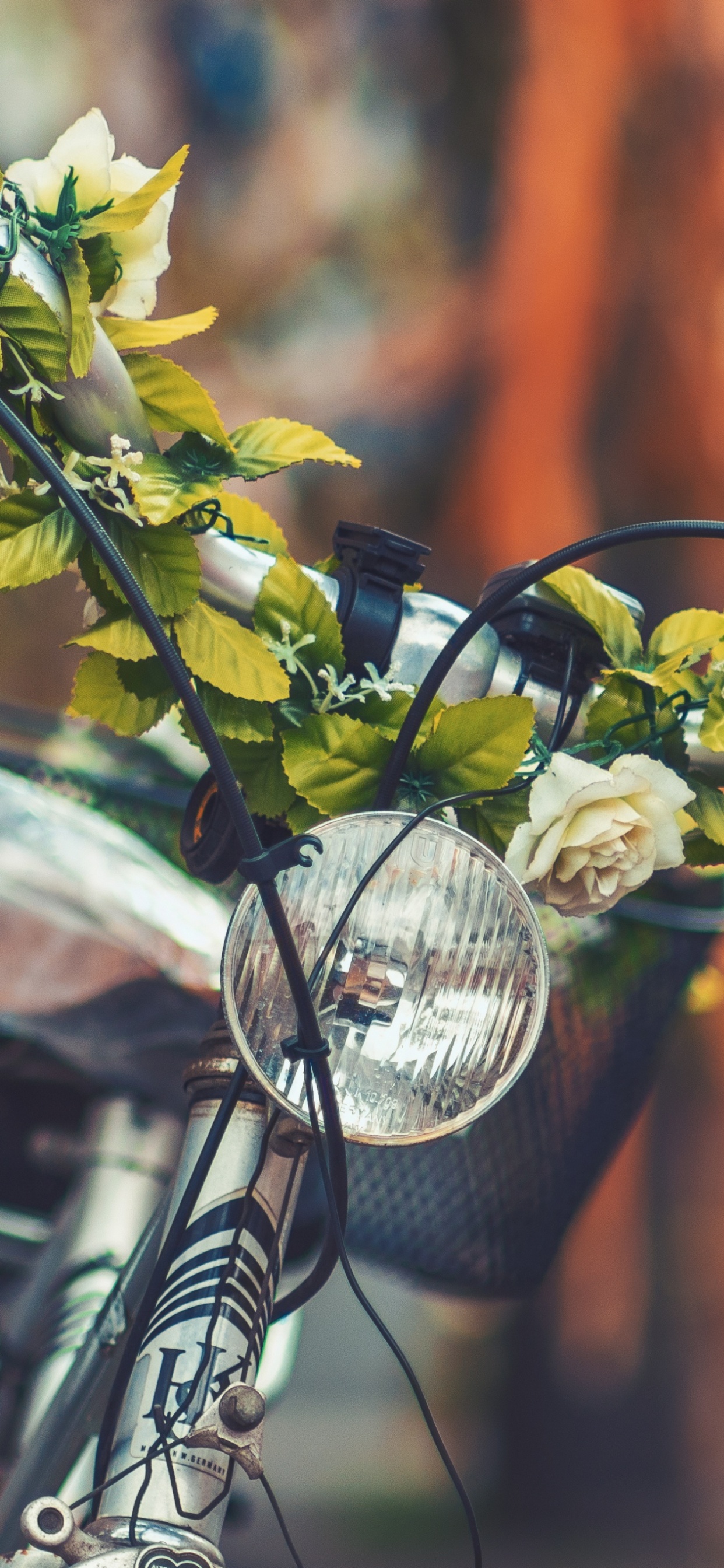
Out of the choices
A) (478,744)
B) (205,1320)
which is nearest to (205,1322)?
(205,1320)

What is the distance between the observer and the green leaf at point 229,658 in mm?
375

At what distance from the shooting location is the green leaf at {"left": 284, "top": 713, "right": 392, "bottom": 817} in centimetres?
38

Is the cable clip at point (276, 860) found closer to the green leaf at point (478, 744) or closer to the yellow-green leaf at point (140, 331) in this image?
the green leaf at point (478, 744)

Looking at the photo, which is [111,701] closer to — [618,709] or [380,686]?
[380,686]

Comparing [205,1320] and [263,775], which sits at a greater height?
[263,775]

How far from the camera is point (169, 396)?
1.25 ft

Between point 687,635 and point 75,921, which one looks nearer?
point 687,635

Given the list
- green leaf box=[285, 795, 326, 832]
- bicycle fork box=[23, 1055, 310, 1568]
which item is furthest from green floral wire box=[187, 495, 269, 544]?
bicycle fork box=[23, 1055, 310, 1568]

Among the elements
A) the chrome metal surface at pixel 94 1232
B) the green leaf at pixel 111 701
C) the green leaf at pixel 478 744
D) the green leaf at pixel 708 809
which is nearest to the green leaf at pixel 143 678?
the green leaf at pixel 111 701

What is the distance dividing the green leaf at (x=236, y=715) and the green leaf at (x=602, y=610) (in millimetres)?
149

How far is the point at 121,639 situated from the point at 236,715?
0.17 ft

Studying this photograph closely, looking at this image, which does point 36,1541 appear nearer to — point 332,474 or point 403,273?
point 332,474

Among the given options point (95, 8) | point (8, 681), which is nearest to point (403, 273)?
point (95, 8)

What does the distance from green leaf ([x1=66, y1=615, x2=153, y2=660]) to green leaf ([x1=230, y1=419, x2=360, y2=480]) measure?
0.08m
